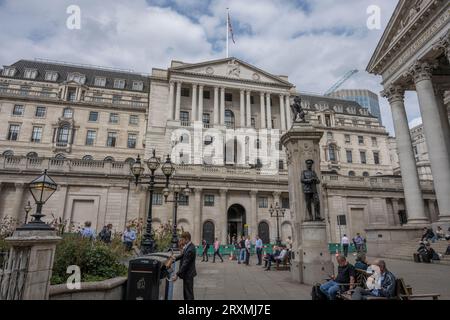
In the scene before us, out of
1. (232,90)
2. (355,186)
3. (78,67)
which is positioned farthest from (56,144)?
(355,186)

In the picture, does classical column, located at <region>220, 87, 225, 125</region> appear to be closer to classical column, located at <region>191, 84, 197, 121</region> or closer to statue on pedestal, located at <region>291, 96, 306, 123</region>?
classical column, located at <region>191, 84, 197, 121</region>

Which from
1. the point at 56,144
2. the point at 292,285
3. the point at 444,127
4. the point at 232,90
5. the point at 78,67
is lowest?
the point at 292,285

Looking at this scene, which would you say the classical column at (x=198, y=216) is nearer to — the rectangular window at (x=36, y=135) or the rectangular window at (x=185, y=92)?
the rectangular window at (x=185, y=92)

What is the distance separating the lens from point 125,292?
23.6 feet

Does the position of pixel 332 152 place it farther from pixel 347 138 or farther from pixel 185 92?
pixel 185 92

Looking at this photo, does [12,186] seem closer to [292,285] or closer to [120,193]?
[120,193]

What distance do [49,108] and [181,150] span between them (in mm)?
28867

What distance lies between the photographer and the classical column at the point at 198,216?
95.1 ft

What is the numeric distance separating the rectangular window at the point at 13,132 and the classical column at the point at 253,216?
43442 mm

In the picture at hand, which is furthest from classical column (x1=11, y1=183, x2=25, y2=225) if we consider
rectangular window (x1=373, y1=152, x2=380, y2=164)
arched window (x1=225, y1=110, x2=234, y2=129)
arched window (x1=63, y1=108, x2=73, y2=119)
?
rectangular window (x1=373, y1=152, x2=380, y2=164)

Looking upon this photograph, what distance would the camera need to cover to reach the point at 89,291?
6262mm

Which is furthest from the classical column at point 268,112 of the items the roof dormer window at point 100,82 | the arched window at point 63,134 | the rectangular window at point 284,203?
the arched window at point 63,134

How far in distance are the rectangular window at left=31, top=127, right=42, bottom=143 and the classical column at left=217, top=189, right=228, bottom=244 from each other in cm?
3777

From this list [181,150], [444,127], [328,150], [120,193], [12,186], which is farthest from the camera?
[328,150]
